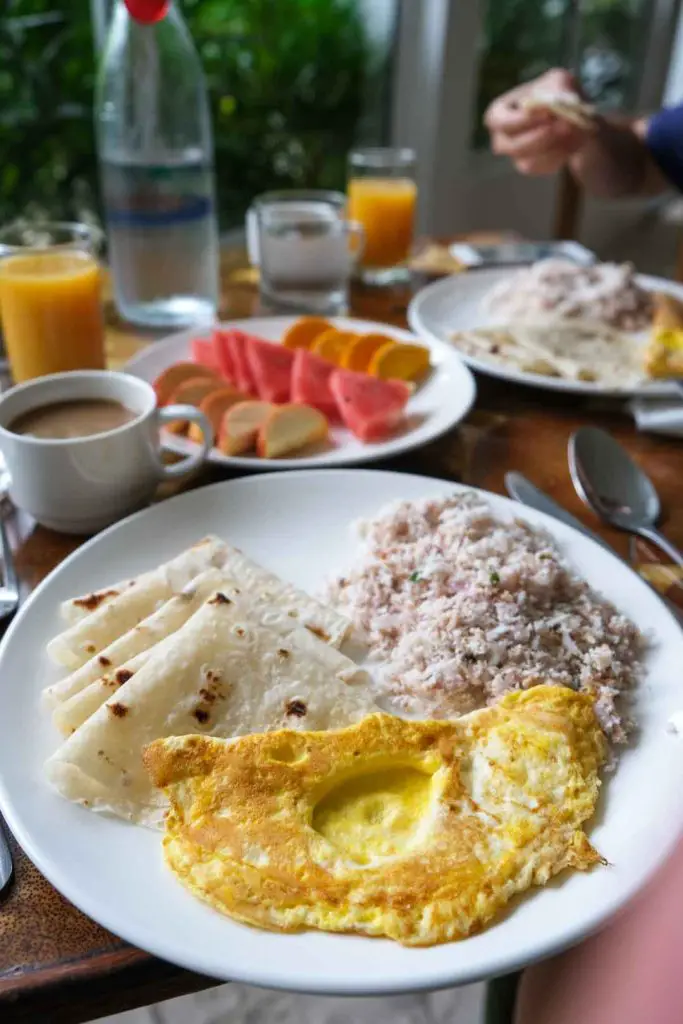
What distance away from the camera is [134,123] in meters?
1.69

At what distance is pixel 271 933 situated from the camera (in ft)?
1.87

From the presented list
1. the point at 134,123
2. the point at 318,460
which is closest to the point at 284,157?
the point at 134,123

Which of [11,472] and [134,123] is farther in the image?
[134,123]

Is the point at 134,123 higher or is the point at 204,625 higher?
the point at 134,123

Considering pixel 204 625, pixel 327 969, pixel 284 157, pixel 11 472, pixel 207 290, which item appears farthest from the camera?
pixel 284 157

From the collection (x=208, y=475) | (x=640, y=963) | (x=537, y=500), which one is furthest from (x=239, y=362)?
(x=640, y=963)

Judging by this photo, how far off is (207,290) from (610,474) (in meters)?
0.98

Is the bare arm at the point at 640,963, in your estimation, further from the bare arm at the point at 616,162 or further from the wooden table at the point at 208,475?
the bare arm at the point at 616,162

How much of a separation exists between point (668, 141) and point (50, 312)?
163 cm

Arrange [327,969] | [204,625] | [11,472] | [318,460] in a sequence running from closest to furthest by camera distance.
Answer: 1. [327,969]
2. [204,625]
3. [11,472]
4. [318,460]

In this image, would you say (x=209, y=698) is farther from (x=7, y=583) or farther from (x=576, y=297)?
(x=576, y=297)

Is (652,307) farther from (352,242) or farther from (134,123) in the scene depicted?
(134,123)

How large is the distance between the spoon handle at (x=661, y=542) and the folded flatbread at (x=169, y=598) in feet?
1.44

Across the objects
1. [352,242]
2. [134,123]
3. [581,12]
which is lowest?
[352,242]
